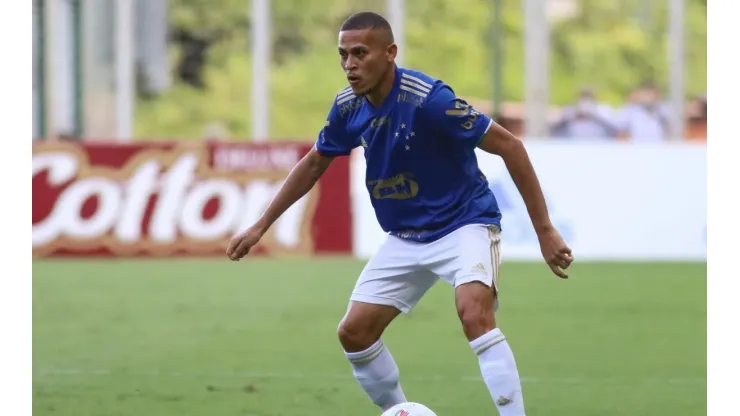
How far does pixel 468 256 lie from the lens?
6.47 meters

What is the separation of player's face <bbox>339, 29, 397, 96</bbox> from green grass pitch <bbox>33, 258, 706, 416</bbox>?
2.06m

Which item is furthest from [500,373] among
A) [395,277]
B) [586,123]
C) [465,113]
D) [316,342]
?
[586,123]

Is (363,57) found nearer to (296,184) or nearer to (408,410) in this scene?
(296,184)

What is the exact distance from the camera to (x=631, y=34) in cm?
2467

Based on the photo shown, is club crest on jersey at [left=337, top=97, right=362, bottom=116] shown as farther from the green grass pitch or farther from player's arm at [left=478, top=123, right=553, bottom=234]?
the green grass pitch

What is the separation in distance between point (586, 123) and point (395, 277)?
49.7 feet

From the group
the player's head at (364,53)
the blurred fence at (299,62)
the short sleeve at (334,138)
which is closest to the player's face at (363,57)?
the player's head at (364,53)

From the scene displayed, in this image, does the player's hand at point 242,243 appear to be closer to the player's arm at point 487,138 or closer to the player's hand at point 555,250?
the player's arm at point 487,138

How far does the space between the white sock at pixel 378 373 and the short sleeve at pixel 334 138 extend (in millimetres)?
971

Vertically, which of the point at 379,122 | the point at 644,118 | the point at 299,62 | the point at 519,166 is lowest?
the point at 519,166

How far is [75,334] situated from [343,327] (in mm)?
5184
